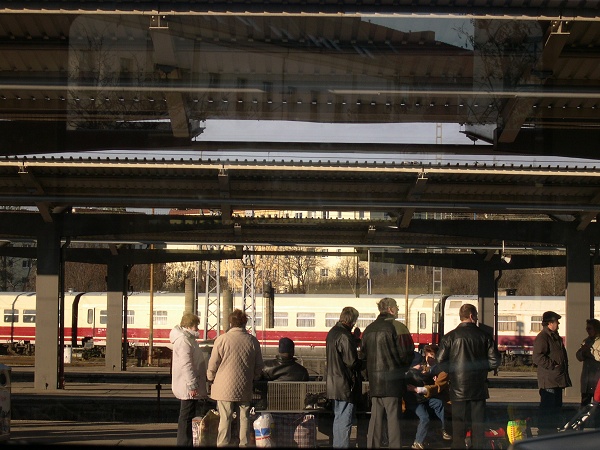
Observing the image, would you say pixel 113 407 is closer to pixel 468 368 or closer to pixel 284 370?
pixel 284 370

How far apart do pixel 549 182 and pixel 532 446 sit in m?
4.33

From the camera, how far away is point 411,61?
6.75 m

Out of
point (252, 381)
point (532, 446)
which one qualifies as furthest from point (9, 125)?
point (532, 446)

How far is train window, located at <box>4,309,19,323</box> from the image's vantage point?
11.3m

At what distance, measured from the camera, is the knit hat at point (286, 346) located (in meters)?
8.43

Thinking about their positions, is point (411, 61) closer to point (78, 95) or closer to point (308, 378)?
point (78, 95)

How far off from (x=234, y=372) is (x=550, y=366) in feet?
11.7

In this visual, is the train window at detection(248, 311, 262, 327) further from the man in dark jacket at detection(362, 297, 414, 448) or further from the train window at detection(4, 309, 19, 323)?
the train window at detection(4, 309, 19, 323)

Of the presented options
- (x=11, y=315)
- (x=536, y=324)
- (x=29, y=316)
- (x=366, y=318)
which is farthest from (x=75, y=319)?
(x=536, y=324)

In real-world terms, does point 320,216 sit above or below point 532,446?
above

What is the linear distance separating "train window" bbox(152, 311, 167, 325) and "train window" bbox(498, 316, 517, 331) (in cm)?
469

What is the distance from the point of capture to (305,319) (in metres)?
9.18

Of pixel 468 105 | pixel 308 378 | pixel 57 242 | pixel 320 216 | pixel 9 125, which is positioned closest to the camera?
pixel 468 105

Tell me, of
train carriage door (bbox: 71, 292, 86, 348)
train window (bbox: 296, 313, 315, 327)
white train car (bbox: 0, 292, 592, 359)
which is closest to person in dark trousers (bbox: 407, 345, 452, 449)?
white train car (bbox: 0, 292, 592, 359)
